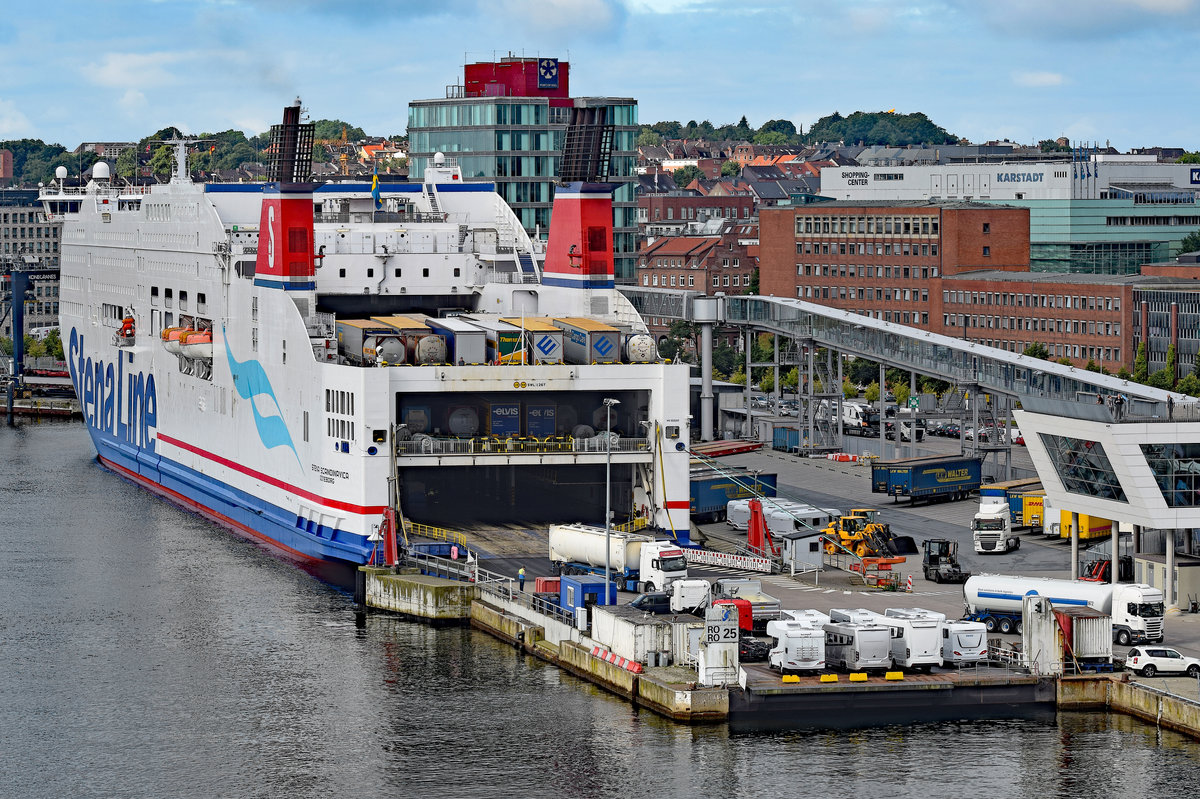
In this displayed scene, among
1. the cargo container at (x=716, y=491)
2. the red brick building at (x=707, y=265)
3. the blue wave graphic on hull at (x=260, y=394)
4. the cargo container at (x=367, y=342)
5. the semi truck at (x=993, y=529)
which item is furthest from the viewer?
the red brick building at (x=707, y=265)

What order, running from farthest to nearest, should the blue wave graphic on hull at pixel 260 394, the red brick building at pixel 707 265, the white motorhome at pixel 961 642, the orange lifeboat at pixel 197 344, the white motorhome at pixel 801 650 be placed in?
the red brick building at pixel 707 265, the orange lifeboat at pixel 197 344, the blue wave graphic on hull at pixel 260 394, the white motorhome at pixel 961 642, the white motorhome at pixel 801 650

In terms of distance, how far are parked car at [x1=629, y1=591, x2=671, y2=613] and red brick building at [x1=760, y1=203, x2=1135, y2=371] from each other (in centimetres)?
8442

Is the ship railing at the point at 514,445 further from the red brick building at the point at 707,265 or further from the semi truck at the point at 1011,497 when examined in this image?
the red brick building at the point at 707,265

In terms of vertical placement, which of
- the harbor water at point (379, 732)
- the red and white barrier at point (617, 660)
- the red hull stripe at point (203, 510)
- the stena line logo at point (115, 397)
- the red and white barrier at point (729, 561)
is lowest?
the harbor water at point (379, 732)

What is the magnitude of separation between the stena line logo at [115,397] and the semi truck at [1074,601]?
4897 cm

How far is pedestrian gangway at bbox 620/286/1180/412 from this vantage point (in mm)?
83938

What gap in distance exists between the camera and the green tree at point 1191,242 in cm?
16975

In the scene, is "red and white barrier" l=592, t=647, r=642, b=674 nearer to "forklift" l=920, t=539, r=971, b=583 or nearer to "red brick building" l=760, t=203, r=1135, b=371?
"forklift" l=920, t=539, r=971, b=583

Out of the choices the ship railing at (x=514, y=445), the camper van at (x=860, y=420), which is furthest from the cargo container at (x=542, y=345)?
the camper van at (x=860, y=420)

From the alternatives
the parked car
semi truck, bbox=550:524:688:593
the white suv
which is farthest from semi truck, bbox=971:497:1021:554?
the white suv

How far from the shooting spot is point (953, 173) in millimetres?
181625

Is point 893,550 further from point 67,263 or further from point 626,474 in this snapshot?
point 67,263

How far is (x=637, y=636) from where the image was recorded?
53.5 metres

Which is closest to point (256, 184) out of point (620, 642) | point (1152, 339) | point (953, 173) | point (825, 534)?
point (825, 534)
